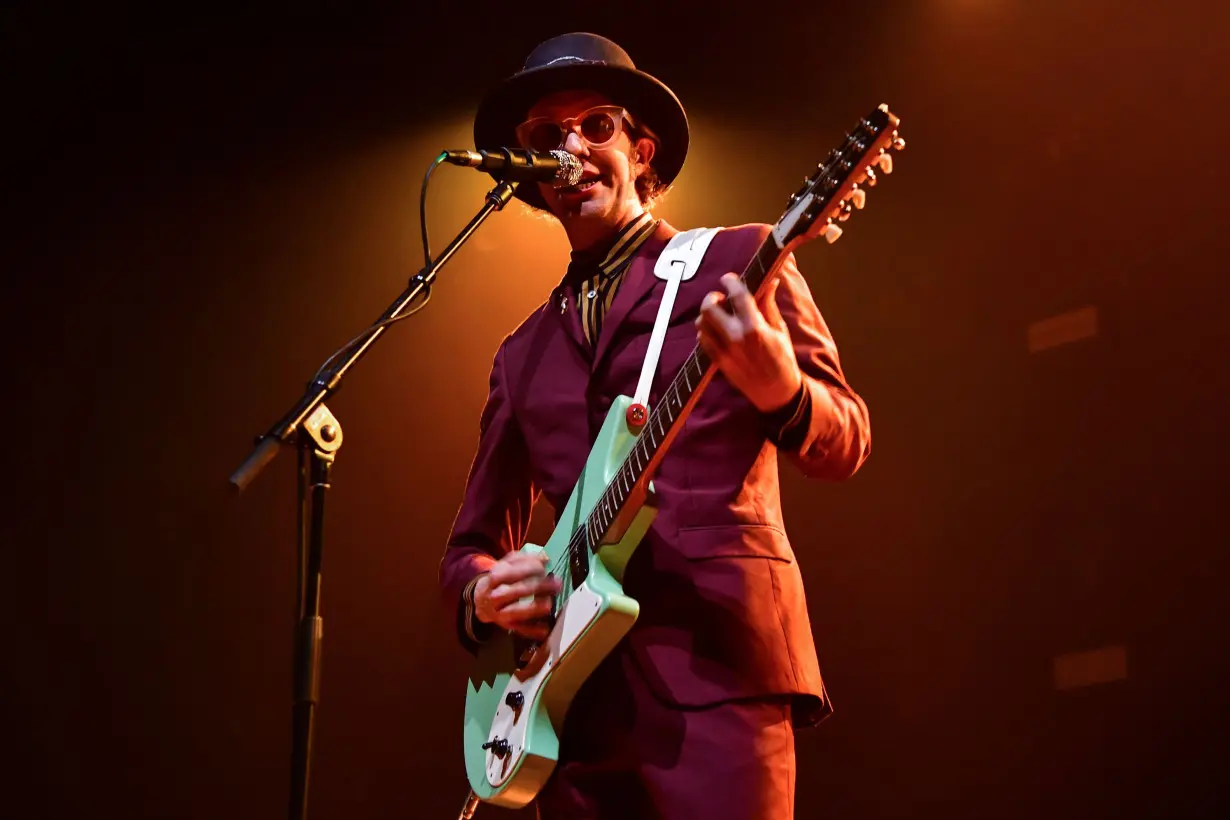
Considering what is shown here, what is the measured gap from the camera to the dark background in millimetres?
2791

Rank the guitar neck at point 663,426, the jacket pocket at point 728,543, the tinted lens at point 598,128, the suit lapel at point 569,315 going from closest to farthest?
the guitar neck at point 663,426
the jacket pocket at point 728,543
the suit lapel at point 569,315
the tinted lens at point 598,128

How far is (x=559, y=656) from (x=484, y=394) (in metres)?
1.87

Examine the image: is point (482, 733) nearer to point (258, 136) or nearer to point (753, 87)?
point (258, 136)

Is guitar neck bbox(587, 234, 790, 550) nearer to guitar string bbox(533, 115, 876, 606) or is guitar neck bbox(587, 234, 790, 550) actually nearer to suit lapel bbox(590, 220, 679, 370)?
guitar string bbox(533, 115, 876, 606)

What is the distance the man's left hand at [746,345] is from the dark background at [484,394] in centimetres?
174

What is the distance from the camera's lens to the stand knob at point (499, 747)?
1757 millimetres

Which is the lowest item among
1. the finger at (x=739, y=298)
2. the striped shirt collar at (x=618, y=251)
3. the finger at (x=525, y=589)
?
the finger at (x=525, y=589)

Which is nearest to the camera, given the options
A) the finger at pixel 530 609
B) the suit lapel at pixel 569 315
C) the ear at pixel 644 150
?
the finger at pixel 530 609

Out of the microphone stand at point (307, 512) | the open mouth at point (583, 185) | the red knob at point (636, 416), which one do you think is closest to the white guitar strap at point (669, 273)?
the red knob at point (636, 416)

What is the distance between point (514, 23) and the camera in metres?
3.62

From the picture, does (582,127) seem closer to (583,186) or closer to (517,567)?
(583,186)

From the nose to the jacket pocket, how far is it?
91cm

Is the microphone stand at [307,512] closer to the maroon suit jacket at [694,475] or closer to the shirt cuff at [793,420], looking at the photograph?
A: the maroon suit jacket at [694,475]

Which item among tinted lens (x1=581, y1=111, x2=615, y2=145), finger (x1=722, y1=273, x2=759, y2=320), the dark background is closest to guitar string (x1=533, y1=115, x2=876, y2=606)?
finger (x1=722, y1=273, x2=759, y2=320)
